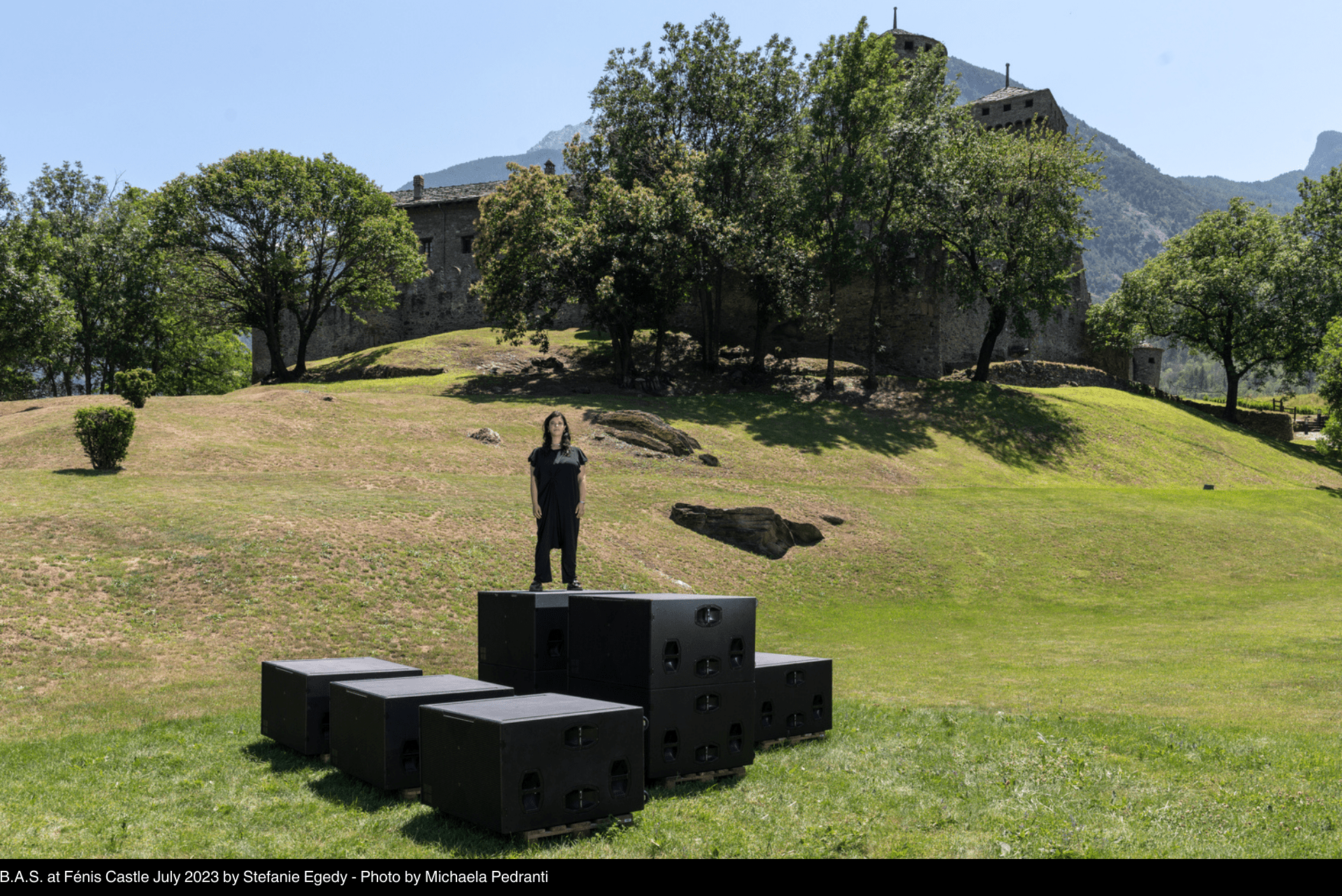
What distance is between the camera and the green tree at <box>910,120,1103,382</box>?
46.4m

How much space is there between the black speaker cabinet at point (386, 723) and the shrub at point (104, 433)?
1959cm

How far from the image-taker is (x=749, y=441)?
35250mm

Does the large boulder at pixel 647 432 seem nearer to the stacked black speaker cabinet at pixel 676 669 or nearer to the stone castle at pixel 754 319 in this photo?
the stone castle at pixel 754 319

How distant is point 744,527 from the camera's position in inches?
928

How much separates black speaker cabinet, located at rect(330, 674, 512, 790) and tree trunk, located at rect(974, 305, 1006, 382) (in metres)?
47.0

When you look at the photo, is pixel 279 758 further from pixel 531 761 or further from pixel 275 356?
pixel 275 356

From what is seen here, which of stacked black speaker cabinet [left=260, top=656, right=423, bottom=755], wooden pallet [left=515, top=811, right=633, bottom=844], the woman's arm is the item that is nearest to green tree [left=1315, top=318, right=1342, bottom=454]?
the woman's arm

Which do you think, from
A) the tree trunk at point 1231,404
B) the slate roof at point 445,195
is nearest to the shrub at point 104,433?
the slate roof at point 445,195

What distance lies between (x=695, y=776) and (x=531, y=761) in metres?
2.07

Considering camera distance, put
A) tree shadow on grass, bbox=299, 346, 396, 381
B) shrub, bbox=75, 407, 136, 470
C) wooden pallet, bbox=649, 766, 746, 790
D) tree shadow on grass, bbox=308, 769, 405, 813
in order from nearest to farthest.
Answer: tree shadow on grass, bbox=308, 769, 405, 813, wooden pallet, bbox=649, 766, 746, 790, shrub, bbox=75, 407, 136, 470, tree shadow on grass, bbox=299, 346, 396, 381

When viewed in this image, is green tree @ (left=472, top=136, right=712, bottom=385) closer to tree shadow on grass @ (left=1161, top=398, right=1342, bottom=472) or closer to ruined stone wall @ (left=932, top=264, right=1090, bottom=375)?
ruined stone wall @ (left=932, top=264, right=1090, bottom=375)

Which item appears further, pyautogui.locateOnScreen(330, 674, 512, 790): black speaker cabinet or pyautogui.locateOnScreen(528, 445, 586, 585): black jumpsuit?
pyautogui.locateOnScreen(528, 445, 586, 585): black jumpsuit

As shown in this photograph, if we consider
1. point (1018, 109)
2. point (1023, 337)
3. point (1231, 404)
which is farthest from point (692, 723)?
point (1018, 109)

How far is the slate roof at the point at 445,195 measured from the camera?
70.8 meters
